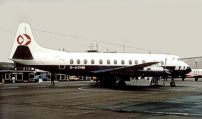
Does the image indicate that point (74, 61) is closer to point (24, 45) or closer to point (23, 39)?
point (24, 45)

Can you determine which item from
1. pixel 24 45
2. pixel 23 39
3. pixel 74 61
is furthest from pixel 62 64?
pixel 23 39

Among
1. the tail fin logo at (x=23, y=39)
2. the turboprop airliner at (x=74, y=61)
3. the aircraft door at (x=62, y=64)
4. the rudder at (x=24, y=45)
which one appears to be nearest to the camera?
the rudder at (x=24, y=45)

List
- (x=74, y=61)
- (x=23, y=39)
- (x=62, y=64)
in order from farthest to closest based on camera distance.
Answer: (x=74, y=61)
(x=62, y=64)
(x=23, y=39)

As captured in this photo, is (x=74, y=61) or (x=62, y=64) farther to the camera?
(x=74, y=61)

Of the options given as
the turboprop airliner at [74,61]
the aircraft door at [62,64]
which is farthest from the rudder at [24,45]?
the aircraft door at [62,64]

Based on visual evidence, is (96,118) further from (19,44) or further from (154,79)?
(154,79)

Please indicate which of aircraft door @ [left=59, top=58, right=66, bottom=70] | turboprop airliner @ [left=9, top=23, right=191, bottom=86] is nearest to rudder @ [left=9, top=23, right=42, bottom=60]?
turboprop airliner @ [left=9, top=23, right=191, bottom=86]

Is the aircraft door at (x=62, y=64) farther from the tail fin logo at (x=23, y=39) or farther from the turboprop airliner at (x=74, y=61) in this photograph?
the tail fin logo at (x=23, y=39)

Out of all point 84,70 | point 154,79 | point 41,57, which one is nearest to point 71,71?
point 84,70

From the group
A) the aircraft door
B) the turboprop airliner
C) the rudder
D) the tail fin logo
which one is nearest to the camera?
the rudder

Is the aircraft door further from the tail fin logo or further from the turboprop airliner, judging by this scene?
the tail fin logo

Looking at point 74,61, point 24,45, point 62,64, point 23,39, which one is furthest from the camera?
point 74,61

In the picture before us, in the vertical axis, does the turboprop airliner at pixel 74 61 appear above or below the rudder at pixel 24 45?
below

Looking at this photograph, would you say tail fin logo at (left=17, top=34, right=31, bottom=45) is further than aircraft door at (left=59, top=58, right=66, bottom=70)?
No
